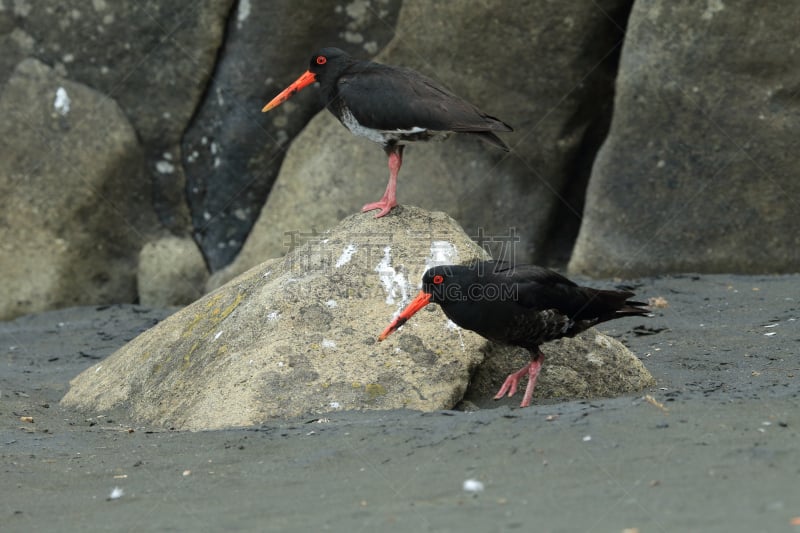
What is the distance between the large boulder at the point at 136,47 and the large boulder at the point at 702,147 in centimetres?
395

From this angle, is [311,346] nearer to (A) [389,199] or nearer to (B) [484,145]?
(A) [389,199]

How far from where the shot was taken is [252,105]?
33.7ft

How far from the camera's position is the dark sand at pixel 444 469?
3.62m

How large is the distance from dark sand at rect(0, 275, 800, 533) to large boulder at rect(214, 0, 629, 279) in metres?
4.15

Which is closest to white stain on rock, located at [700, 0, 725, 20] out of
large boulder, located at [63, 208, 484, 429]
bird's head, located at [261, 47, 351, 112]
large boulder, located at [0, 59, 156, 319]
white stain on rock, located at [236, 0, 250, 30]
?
bird's head, located at [261, 47, 351, 112]

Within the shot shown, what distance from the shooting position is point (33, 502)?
447cm

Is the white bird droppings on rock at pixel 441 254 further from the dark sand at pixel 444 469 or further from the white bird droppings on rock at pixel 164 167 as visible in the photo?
the white bird droppings on rock at pixel 164 167

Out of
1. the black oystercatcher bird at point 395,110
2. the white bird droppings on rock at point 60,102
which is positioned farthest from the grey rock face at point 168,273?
the black oystercatcher bird at point 395,110

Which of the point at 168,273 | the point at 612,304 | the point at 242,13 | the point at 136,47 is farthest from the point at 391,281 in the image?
the point at 136,47

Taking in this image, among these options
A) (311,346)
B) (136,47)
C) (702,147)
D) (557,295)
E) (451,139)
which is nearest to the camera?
(557,295)

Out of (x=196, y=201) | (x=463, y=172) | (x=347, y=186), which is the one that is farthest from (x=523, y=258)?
(x=196, y=201)

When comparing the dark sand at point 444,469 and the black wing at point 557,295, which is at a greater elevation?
the black wing at point 557,295

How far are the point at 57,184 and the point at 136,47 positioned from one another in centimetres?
153

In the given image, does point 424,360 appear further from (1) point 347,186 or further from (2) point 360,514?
(1) point 347,186
